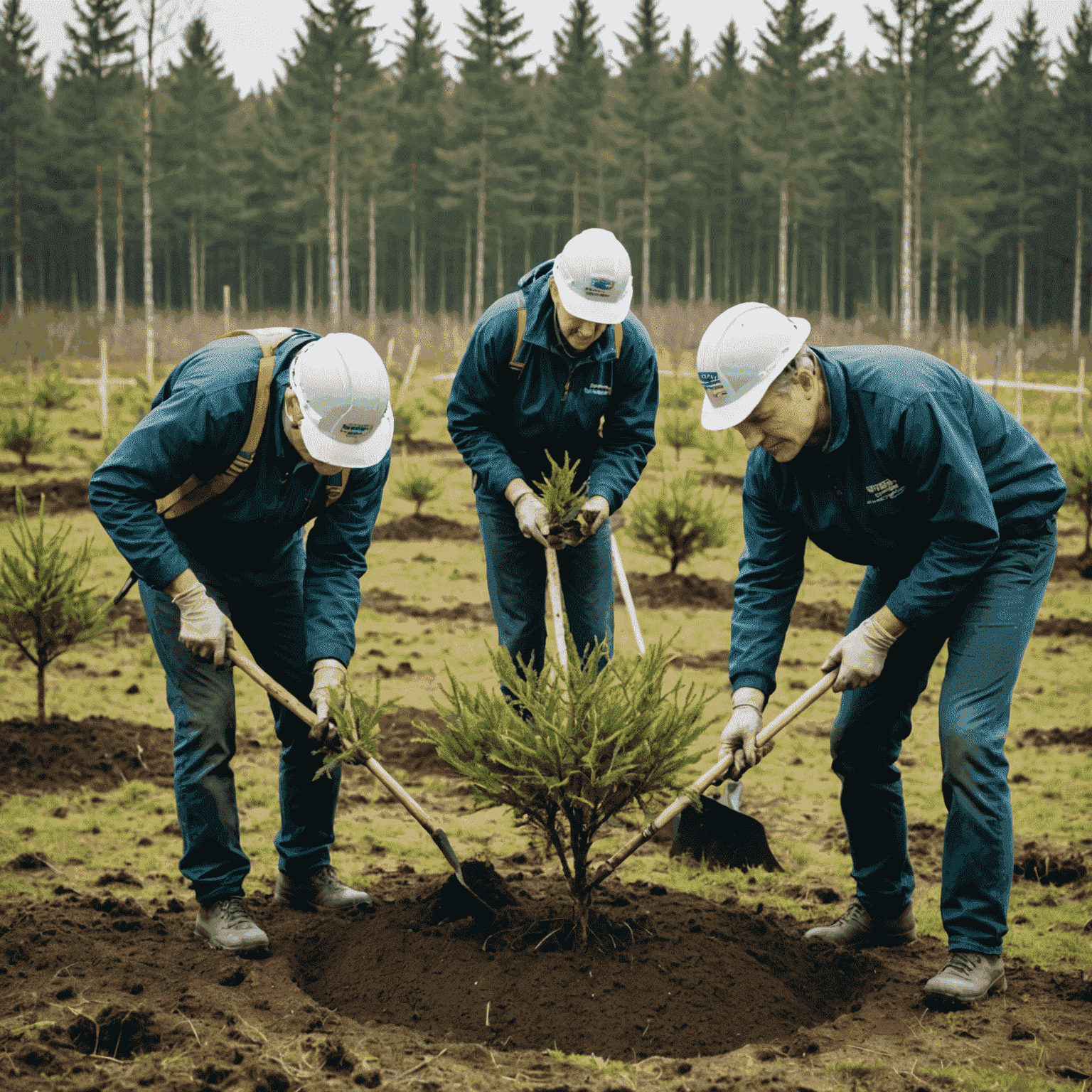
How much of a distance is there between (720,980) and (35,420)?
44.5 feet

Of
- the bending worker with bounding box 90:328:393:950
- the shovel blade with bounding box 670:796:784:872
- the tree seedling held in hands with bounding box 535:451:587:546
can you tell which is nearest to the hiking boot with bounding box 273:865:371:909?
the bending worker with bounding box 90:328:393:950

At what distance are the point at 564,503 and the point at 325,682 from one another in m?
1.23

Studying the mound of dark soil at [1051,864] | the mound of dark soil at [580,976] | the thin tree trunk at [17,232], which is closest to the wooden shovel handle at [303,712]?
the mound of dark soil at [580,976]

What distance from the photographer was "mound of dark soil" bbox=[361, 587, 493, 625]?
30.7 feet

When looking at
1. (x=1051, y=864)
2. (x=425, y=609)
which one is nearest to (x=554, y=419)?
(x=1051, y=864)

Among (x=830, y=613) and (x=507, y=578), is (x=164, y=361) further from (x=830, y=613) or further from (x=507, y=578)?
(x=507, y=578)

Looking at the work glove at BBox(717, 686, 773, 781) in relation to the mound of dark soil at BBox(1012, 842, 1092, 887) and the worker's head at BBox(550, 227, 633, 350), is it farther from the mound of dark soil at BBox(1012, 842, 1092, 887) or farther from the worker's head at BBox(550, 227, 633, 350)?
the mound of dark soil at BBox(1012, 842, 1092, 887)

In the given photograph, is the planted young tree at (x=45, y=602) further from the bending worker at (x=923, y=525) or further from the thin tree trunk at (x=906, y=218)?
the thin tree trunk at (x=906, y=218)

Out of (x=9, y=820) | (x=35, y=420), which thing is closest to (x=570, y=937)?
(x=9, y=820)

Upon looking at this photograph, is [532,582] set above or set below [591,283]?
below

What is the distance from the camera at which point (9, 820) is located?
16.5 feet

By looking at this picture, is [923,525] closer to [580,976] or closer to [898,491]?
[898,491]

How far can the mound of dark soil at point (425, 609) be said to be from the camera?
936 cm

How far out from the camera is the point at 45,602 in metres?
5.67
